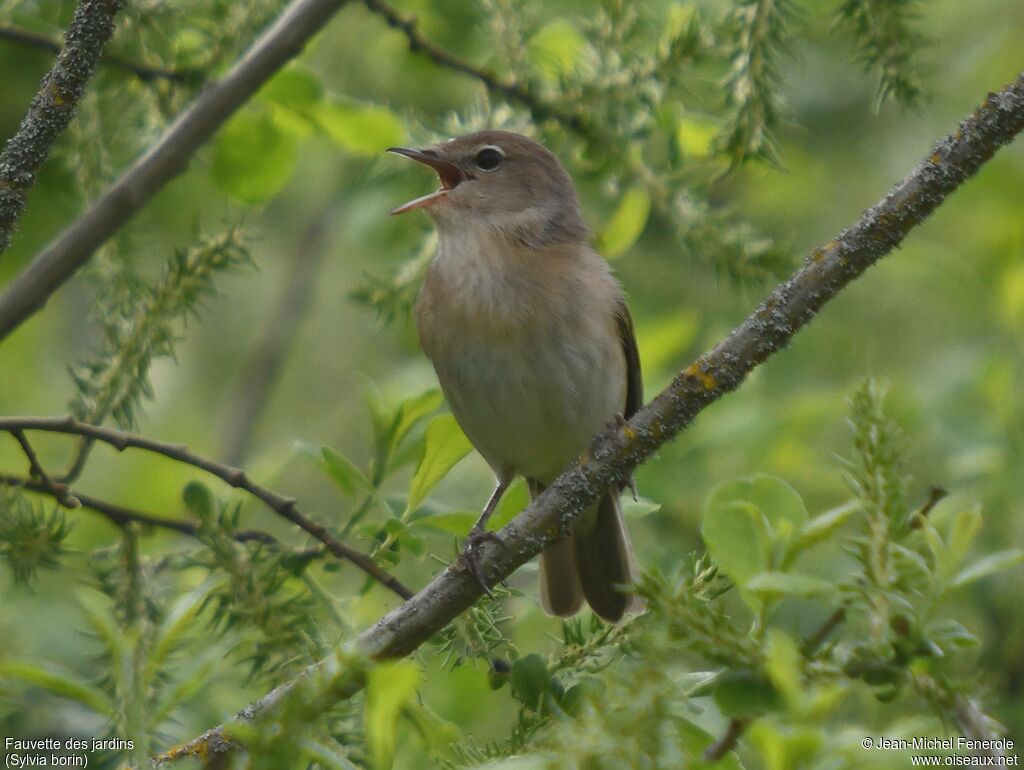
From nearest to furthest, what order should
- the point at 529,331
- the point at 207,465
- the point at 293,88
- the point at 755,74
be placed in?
the point at 207,465
the point at 755,74
the point at 293,88
the point at 529,331

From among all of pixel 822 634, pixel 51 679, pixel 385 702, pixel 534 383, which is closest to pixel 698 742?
pixel 822 634

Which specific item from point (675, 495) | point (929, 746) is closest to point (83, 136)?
point (675, 495)

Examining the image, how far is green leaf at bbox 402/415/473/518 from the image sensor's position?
7.55ft

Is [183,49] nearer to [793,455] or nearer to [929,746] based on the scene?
[793,455]

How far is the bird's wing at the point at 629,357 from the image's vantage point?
3.79 m

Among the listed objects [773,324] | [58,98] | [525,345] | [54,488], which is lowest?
→ [525,345]

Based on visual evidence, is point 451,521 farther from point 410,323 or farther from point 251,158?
point 410,323

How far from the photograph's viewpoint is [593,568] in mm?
4027

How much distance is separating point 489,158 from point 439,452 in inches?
76.9

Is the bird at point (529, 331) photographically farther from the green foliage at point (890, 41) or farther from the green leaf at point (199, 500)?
the green leaf at point (199, 500)

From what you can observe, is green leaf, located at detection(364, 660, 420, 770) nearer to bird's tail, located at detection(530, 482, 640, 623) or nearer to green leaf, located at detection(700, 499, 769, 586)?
green leaf, located at detection(700, 499, 769, 586)

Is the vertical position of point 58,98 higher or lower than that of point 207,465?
higher

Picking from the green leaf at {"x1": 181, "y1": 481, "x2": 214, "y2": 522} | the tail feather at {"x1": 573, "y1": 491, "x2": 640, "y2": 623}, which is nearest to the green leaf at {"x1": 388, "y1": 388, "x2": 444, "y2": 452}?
the green leaf at {"x1": 181, "y1": 481, "x2": 214, "y2": 522}

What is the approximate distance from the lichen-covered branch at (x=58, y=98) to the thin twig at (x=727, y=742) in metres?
1.32
